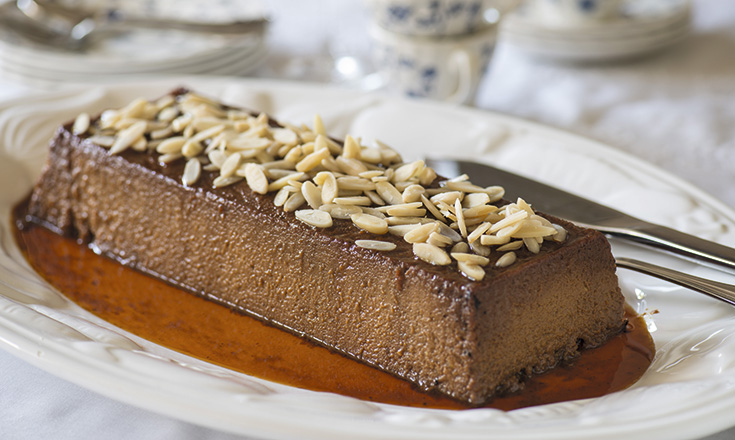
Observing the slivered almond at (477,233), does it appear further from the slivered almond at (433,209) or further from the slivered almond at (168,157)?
the slivered almond at (168,157)

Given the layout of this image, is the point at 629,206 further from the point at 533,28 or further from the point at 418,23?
the point at 533,28

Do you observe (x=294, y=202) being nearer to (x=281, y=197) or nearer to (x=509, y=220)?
(x=281, y=197)

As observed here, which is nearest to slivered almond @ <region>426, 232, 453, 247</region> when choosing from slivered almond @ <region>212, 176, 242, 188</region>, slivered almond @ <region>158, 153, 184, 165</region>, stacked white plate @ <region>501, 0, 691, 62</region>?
slivered almond @ <region>212, 176, 242, 188</region>

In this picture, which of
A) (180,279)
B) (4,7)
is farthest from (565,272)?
(4,7)

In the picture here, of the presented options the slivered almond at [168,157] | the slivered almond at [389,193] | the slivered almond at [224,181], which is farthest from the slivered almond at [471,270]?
the slivered almond at [168,157]

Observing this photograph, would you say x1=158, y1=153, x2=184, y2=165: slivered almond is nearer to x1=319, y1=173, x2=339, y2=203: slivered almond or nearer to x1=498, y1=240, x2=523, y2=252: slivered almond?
x1=319, y1=173, x2=339, y2=203: slivered almond

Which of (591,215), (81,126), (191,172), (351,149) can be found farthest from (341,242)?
(81,126)
